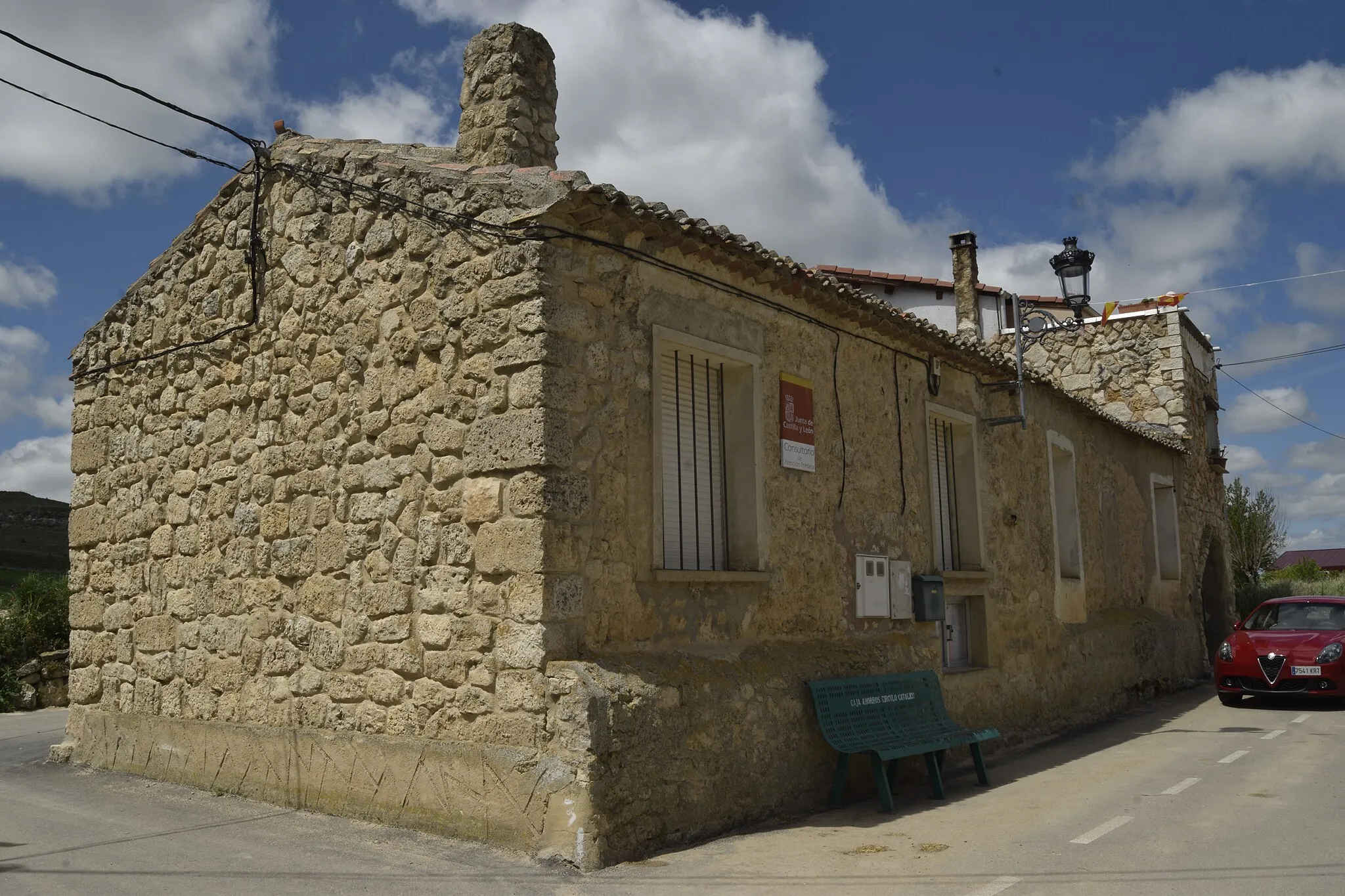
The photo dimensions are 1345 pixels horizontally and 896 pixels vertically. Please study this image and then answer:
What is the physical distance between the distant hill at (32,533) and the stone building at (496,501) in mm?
20696

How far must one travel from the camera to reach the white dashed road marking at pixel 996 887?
16.6 ft

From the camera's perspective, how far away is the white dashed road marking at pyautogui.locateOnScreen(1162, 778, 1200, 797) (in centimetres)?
744

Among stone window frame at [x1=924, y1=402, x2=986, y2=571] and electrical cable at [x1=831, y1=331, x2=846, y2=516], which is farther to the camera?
stone window frame at [x1=924, y1=402, x2=986, y2=571]

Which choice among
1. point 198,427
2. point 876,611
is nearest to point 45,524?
point 198,427

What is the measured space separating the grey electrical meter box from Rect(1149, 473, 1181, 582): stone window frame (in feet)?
28.1

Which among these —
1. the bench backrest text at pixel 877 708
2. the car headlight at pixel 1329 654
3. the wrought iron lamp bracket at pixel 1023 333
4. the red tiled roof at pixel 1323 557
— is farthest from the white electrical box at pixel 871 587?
the red tiled roof at pixel 1323 557

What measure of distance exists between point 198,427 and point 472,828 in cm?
404

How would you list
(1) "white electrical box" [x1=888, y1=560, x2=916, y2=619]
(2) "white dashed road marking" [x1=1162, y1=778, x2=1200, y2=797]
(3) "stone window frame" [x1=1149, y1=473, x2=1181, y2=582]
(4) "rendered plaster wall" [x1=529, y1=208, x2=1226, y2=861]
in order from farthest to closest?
(3) "stone window frame" [x1=1149, y1=473, x2=1181, y2=582], (1) "white electrical box" [x1=888, y1=560, x2=916, y2=619], (2) "white dashed road marking" [x1=1162, y1=778, x2=1200, y2=797], (4) "rendered plaster wall" [x1=529, y1=208, x2=1226, y2=861]

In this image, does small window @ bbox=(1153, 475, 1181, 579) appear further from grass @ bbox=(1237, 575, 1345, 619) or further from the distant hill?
the distant hill

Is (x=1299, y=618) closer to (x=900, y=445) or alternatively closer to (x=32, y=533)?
(x=900, y=445)

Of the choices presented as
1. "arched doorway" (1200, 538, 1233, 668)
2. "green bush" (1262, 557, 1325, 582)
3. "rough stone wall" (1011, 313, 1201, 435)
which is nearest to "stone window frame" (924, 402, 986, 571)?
"rough stone wall" (1011, 313, 1201, 435)

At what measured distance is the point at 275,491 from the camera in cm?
757

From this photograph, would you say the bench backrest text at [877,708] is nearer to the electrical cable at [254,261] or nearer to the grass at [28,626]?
the electrical cable at [254,261]

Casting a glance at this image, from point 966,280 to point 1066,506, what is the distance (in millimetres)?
5341
